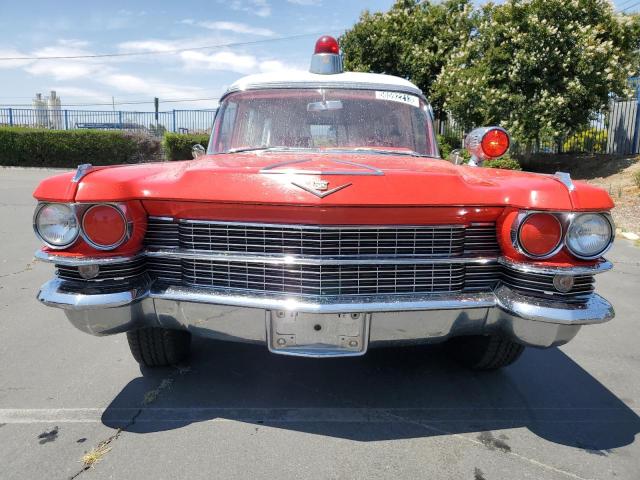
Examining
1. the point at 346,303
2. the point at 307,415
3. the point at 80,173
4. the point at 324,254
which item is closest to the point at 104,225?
the point at 80,173

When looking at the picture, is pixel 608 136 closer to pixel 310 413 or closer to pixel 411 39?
pixel 411 39

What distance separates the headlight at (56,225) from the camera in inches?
85.7

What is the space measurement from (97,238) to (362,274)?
1163 millimetres

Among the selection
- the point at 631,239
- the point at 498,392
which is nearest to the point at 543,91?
the point at 631,239

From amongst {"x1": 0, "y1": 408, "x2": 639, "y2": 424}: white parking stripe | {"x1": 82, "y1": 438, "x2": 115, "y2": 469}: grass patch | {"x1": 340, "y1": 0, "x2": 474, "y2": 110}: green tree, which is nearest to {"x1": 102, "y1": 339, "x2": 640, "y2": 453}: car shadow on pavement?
{"x1": 0, "y1": 408, "x2": 639, "y2": 424}: white parking stripe

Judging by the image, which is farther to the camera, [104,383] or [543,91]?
[543,91]

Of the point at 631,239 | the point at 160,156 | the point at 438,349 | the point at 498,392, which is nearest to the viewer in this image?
the point at 498,392

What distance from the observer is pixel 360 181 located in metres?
2.13

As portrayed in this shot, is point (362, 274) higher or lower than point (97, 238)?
lower

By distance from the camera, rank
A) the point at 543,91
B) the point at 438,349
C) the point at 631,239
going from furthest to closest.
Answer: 1. the point at 543,91
2. the point at 631,239
3. the point at 438,349

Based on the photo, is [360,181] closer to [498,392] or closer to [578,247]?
[578,247]

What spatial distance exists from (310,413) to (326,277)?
79cm

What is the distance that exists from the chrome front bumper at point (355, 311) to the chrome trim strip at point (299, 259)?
0.49 ft

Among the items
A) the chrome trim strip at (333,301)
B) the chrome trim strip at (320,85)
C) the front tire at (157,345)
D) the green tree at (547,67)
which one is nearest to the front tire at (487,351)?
the chrome trim strip at (333,301)
